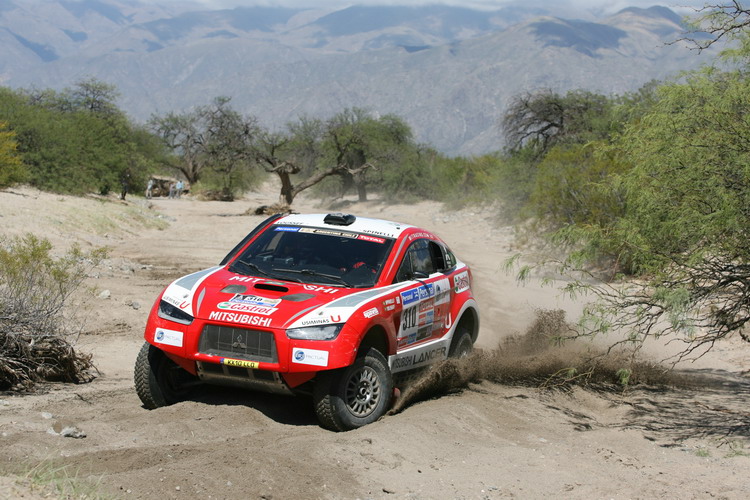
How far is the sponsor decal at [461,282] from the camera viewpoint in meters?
9.33

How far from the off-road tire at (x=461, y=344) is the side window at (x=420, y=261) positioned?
84cm

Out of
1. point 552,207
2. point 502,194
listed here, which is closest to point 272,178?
point 502,194

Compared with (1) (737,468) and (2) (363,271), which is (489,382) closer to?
(2) (363,271)

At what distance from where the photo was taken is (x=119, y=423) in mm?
6695

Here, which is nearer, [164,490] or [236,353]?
[164,490]

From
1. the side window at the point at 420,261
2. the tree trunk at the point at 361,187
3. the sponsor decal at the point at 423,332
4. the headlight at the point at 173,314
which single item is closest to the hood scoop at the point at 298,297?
the headlight at the point at 173,314

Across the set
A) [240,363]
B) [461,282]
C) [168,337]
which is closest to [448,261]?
[461,282]

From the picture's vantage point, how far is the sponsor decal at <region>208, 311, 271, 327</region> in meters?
6.80

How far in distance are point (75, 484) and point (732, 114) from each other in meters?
6.89

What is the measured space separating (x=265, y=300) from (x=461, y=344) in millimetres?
3070

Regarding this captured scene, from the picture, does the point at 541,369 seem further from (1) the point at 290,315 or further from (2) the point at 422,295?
(1) the point at 290,315

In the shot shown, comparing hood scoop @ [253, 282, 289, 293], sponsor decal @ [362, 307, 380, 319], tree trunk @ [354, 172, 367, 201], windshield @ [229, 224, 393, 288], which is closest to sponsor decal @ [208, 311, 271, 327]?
hood scoop @ [253, 282, 289, 293]

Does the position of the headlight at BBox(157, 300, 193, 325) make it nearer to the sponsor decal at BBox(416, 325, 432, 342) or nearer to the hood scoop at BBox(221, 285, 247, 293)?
the hood scoop at BBox(221, 285, 247, 293)

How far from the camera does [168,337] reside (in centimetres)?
704
